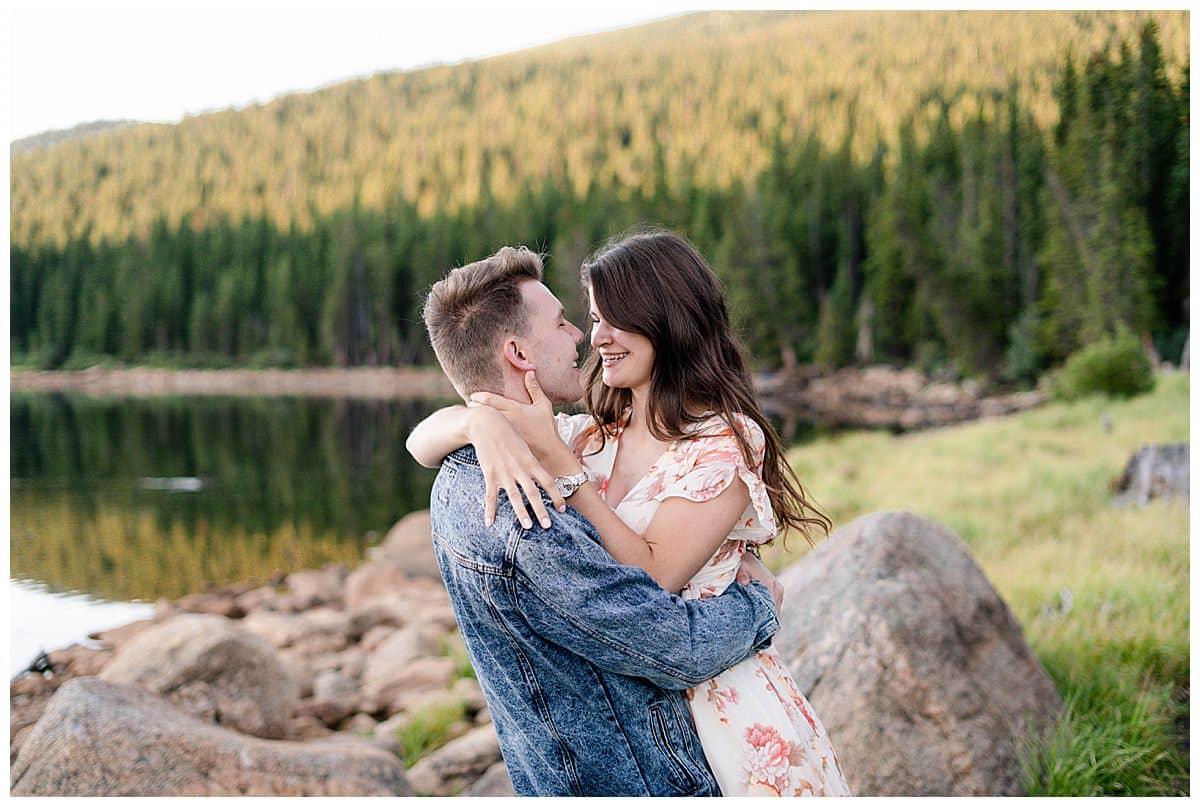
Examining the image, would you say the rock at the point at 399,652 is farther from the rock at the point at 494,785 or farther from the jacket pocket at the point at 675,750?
the jacket pocket at the point at 675,750

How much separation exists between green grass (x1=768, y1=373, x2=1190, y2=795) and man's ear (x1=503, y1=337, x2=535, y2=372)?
91.4 inches

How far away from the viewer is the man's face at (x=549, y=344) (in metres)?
1.52

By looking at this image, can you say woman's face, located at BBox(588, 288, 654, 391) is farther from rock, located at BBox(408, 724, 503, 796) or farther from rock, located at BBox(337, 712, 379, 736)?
rock, located at BBox(337, 712, 379, 736)

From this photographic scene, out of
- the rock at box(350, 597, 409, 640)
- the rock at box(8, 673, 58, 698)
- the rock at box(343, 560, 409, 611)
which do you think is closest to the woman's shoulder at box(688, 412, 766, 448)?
the rock at box(8, 673, 58, 698)

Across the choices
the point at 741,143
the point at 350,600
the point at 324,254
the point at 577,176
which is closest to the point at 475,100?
the point at 577,176

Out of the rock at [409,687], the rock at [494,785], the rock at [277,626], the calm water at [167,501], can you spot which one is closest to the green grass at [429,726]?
the rock at [409,687]

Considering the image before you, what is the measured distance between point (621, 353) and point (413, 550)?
27.0 ft

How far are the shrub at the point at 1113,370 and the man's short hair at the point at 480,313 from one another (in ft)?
40.8

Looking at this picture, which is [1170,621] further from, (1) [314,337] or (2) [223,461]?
(1) [314,337]

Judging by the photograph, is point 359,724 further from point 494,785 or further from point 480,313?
point 480,313

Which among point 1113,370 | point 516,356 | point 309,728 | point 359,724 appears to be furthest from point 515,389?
point 1113,370

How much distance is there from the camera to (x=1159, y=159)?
37.0 feet

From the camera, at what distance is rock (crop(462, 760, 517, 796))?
3.37m

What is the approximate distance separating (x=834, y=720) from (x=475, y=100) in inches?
1163
